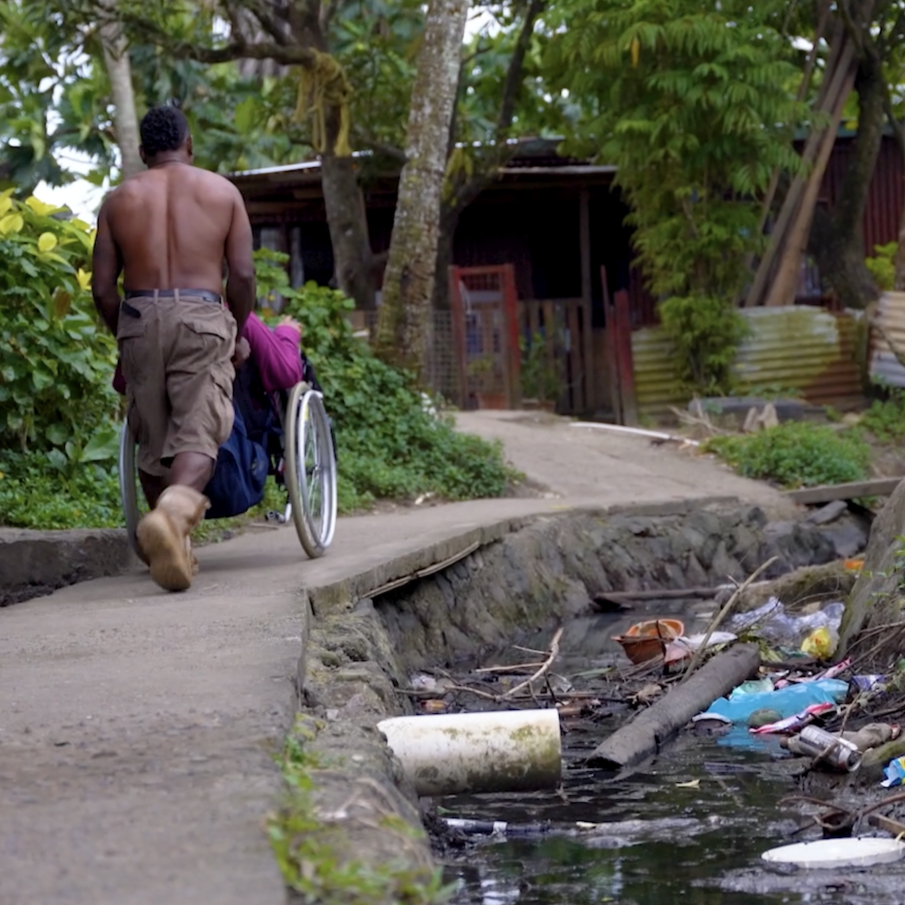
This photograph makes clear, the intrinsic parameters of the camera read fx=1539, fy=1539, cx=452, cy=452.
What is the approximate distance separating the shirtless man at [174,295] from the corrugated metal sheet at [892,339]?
10.6 meters

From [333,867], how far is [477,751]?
1753 mm

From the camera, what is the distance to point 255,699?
3.54 m

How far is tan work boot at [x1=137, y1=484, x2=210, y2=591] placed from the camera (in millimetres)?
5398

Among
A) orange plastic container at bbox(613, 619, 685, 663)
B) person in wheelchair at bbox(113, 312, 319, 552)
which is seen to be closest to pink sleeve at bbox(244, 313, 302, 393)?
person in wheelchair at bbox(113, 312, 319, 552)

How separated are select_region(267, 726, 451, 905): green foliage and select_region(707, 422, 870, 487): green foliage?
997cm

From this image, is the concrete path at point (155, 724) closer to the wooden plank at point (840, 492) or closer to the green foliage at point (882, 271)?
the wooden plank at point (840, 492)

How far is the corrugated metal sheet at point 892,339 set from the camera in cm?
1541

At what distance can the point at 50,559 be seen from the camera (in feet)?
21.4

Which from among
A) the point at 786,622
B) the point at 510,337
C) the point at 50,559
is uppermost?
the point at 510,337

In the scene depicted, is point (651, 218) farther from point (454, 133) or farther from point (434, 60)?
point (434, 60)

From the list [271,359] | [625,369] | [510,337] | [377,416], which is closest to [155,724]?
[271,359]

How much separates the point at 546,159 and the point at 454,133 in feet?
8.68

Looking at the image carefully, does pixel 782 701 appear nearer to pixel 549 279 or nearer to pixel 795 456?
pixel 795 456

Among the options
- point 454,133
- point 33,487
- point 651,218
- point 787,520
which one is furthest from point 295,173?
point 33,487
